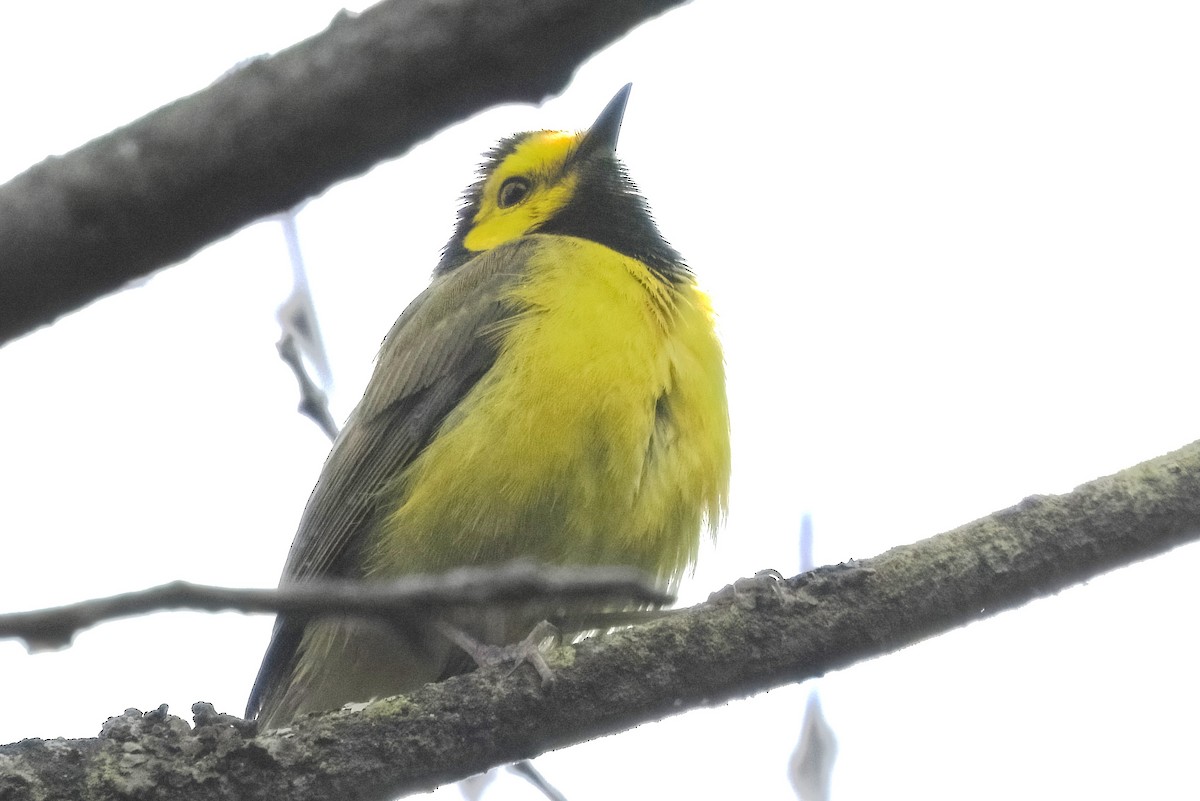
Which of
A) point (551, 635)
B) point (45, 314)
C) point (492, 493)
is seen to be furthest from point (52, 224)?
point (492, 493)

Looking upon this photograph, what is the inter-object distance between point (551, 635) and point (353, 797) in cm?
101

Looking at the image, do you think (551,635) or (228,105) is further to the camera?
(551,635)

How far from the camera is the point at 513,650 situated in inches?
146

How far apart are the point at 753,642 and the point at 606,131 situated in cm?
360

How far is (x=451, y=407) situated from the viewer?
5.21 metres

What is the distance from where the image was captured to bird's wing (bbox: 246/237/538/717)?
5180 millimetres

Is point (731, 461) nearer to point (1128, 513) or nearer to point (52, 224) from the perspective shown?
point (1128, 513)

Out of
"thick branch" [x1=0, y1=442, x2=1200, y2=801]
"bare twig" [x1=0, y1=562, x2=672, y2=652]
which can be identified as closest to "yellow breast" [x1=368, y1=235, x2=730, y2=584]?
"thick branch" [x1=0, y1=442, x2=1200, y2=801]

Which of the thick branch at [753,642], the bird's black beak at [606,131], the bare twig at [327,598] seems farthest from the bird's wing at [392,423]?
the bare twig at [327,598]

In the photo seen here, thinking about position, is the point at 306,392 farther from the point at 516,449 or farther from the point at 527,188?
the point at 527,188

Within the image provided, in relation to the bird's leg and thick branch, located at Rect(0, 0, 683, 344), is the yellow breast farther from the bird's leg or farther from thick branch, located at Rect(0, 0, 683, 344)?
thick branch, located at Rect(0, 0, 683, 344)

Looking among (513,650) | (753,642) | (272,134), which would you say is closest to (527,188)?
(513,650)

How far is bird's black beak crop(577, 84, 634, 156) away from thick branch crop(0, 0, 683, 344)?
4448 millimetres

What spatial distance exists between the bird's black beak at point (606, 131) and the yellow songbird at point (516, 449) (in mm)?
799
